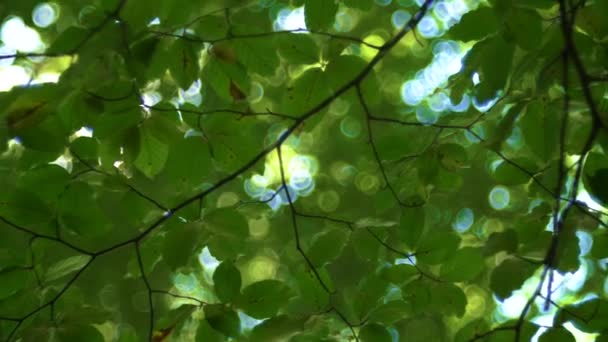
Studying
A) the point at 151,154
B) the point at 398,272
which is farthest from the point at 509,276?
the point at 151,154

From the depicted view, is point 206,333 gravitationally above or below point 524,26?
below

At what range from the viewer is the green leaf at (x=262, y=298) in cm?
150

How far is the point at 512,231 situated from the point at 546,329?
0.21m

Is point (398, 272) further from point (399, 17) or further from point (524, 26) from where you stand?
point (399, 17)

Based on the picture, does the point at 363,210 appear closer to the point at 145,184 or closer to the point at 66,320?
the point at 145,184

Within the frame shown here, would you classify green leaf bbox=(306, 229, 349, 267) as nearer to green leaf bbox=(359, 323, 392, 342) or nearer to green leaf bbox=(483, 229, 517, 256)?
green leaf bbox=(359, 323, 392, 342)

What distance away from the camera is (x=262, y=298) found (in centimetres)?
151

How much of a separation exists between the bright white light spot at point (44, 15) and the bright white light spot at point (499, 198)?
238 cm

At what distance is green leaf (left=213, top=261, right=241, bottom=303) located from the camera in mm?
1504

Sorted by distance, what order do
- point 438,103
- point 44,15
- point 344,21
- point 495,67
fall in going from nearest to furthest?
point 495,67 → point 44,15 → point 438,103 → point 344,21

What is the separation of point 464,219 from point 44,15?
233 cm

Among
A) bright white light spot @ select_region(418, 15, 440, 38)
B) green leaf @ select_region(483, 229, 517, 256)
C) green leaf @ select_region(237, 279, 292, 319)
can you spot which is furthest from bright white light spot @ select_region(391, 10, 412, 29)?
green leaf @ select_region(237, 279, 292, 319)

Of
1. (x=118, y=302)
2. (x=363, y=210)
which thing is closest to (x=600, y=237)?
(x=363, y=210)

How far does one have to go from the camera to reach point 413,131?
200 cm
